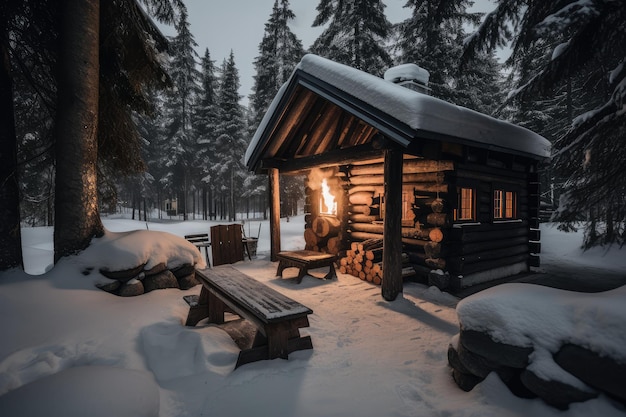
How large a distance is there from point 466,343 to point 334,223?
6.87 metres

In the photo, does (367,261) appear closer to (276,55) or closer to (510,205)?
(510,205)

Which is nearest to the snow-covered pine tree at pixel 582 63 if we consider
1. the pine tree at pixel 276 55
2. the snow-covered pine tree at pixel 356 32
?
the snow-covered pine tree at pixel 356 32

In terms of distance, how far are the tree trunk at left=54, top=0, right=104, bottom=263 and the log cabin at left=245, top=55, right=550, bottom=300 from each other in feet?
14.4

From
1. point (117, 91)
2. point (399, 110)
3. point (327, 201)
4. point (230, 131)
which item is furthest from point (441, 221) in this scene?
point (230, 131)

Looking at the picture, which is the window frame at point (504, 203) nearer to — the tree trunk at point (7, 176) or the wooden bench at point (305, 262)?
the wooden bench at point (305, 262)

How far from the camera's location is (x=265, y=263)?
10.5m

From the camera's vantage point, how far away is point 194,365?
3.61m

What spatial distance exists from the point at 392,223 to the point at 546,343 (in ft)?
12.2

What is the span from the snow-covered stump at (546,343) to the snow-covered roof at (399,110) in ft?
11.2

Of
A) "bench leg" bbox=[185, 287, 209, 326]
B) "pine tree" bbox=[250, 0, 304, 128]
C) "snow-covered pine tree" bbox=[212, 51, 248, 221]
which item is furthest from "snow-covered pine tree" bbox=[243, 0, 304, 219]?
"bench leg" bbox=[185, 287, 209, 326]

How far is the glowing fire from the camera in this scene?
1050 centimetres

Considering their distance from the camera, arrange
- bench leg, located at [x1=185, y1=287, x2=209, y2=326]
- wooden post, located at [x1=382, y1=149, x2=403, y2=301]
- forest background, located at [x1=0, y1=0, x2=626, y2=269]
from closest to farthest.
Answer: bench leg, located at [x1=185, y1=287, x2=209, y2=326] < forest background, located at [x1=0, y1=0, x2=626, y2=269] < wooden post, located at [x1=382, y1=149, x2=403, y2=301]

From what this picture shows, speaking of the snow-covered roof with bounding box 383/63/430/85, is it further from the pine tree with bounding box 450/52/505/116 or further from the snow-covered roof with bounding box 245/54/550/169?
the pine tree with bounding box 450/52/505/116

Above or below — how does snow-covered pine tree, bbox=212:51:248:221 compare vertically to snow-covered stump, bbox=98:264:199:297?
above
